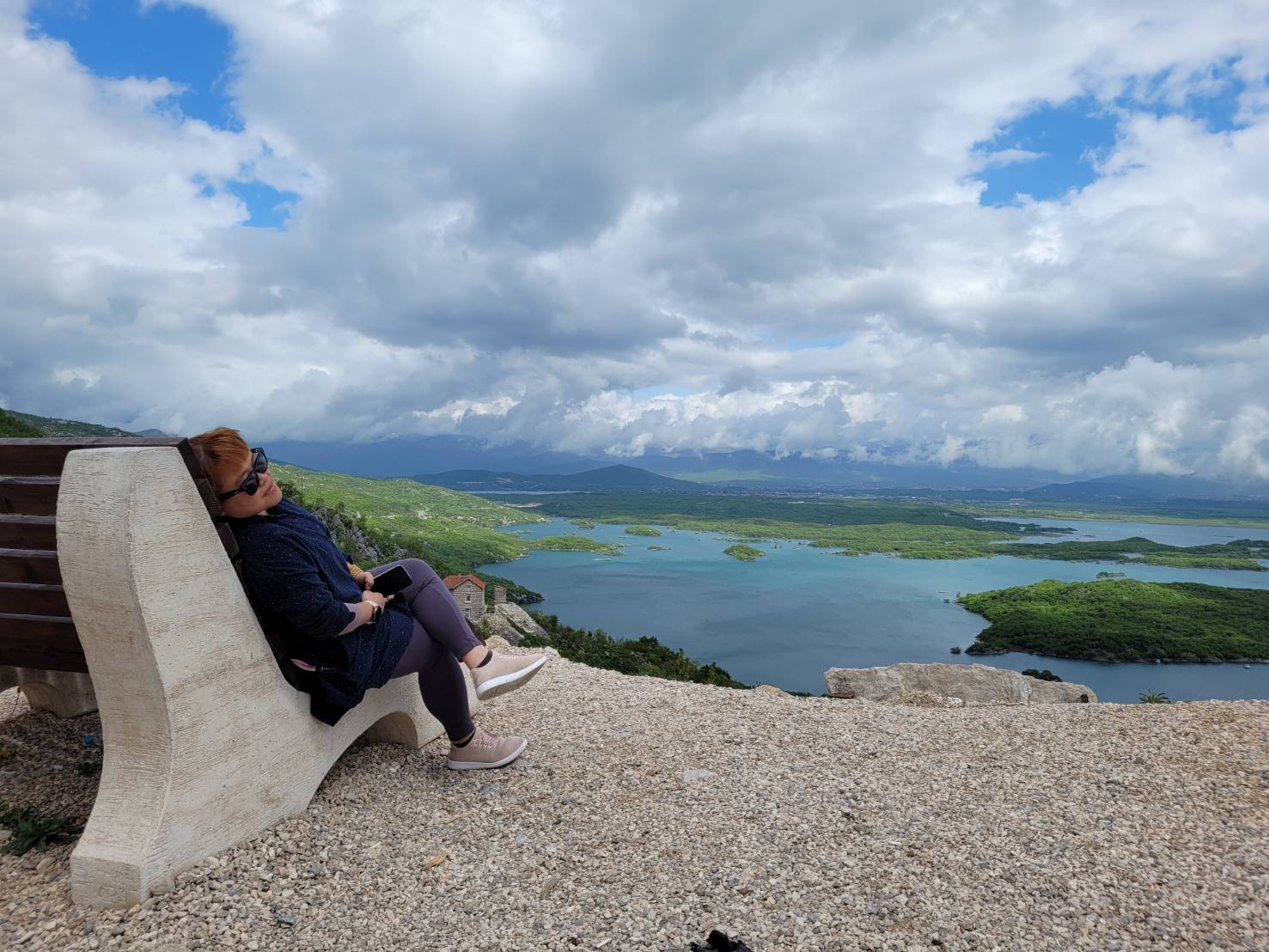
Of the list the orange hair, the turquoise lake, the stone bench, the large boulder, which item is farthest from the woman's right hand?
the turquoise lake

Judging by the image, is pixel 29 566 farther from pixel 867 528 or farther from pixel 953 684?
pixel 867 528

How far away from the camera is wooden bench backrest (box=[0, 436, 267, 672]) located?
3074mm

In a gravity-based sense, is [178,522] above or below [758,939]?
above

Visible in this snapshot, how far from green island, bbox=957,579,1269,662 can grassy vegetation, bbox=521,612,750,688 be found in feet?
157

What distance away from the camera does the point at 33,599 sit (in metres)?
3.32

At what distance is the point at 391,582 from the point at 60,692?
10.0 ft

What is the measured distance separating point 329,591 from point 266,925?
4.64 feet

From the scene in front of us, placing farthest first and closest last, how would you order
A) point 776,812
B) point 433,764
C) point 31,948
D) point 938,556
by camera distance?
point 938,556
point 433,764
point 776,812
point 31,948

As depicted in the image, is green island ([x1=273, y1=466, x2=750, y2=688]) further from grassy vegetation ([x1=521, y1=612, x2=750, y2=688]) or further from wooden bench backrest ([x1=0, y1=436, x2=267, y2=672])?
wooden bench backrest ([x1=0, y1=436, x2=267, y2=672])

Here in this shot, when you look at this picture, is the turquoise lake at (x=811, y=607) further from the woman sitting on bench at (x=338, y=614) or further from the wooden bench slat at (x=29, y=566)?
the wooden bench slat at (x=29, y=566)

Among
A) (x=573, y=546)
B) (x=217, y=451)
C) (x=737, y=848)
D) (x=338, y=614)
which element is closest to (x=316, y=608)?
(x=338, y=614)

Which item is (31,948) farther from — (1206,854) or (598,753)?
(1206,854)

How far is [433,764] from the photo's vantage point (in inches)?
172

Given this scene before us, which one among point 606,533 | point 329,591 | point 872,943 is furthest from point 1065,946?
point 606,533
